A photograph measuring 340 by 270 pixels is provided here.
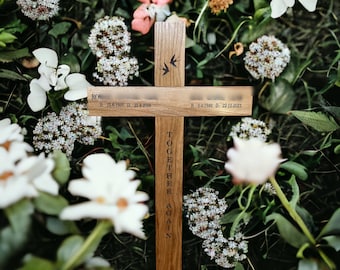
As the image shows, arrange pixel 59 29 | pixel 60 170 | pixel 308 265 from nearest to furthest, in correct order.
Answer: pixel 60 170 < pixel 308 265 < pixel 59 29

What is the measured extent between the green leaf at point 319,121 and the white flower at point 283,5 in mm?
174

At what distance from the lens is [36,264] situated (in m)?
0.56

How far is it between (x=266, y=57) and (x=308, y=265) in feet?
1.13

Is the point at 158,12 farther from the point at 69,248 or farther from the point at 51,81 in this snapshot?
the point at 69,248

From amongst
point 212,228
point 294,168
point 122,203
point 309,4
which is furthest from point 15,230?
point 309,4

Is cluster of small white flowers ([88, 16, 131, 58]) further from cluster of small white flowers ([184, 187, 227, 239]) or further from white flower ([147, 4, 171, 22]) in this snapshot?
cluster of small white flowers ([184, 187, 227, 239])

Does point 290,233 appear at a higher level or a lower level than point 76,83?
lower

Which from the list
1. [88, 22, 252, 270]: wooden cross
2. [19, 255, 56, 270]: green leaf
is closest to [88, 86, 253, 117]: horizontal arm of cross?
[88, 22, 252, 270]: wooden cross

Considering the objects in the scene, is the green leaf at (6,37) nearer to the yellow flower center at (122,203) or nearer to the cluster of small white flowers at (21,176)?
the cluster of small white flowers at (21,176)

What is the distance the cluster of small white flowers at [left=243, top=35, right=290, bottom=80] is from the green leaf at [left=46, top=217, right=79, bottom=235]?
1.39 feet

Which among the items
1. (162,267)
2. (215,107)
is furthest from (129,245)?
(215,107)

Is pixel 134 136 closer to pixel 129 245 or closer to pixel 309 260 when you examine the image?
pixel 129 245

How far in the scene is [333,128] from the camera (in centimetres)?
87

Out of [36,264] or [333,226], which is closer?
[36,264]
